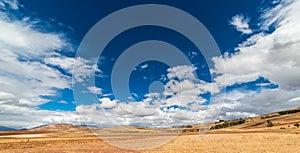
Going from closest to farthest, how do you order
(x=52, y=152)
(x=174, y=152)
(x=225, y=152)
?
(x=225, y=152), (x=174, y=152), (x=52, y=152)

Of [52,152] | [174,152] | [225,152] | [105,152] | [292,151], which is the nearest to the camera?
[292,151]

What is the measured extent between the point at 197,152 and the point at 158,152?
5.58 m

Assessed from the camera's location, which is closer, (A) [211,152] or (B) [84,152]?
(A) [211,152]

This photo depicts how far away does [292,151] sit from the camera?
2645 centimetres

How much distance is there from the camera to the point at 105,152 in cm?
3628

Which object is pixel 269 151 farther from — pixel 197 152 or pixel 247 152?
pixel 197 152

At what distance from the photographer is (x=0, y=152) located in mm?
42688

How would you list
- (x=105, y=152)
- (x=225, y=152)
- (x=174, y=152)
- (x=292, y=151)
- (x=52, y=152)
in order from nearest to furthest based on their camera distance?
(x=292, y=151)
(x=225, y=152)
(x=174, y=152)
(x=105, y=152)
(x=52, y=152)

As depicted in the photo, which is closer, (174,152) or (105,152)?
(174,152)

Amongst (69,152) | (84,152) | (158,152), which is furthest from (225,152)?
(69,152)

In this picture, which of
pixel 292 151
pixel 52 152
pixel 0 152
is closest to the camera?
pixel 292 151

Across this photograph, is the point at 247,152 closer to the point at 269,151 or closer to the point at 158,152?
the point at 269,151

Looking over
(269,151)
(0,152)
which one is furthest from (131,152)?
(0,152)

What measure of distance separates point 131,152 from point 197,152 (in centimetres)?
975
